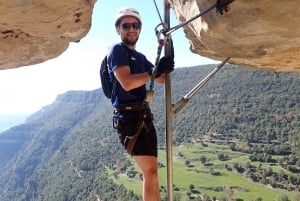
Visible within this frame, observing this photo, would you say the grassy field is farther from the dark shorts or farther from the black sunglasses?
the black sunglasses

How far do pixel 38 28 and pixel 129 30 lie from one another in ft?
4.07

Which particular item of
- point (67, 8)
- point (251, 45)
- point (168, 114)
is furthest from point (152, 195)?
point (67, 8)

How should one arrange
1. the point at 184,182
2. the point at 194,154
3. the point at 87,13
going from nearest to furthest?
1. the point at 87,13
2. the point at 184,182
3. the point at 194,154

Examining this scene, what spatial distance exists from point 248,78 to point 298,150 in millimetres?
36870

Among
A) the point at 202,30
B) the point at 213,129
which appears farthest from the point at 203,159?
the point at 202,30

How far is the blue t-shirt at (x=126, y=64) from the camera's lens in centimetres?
414

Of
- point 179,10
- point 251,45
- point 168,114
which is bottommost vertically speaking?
point 168,114

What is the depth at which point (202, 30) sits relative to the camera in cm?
407

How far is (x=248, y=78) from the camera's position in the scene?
413 feet

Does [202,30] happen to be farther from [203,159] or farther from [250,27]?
[203,159]

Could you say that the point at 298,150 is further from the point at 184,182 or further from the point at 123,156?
the point at 123,156

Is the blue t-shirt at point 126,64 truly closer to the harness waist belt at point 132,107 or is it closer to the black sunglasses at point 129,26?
the harness waist belt at point 132,107

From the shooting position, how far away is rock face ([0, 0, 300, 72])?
3.33 meters

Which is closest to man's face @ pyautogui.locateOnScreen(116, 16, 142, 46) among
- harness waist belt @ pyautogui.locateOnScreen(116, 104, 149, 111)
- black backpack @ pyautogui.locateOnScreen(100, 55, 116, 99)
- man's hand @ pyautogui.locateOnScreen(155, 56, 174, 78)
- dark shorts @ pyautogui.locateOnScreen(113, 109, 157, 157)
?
black backpack @ pyautogui.locateOnScreen(100, 55, 116, 99)
